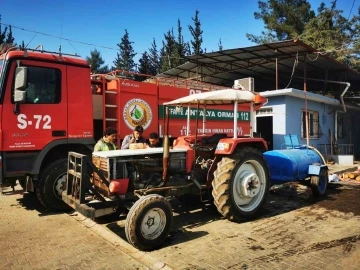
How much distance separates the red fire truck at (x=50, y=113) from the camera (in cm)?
575

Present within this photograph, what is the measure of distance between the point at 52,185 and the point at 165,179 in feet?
8.16

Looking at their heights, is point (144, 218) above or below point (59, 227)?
above

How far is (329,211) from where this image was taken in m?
6.36

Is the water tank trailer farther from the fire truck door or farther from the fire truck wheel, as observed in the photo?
the fire truck door

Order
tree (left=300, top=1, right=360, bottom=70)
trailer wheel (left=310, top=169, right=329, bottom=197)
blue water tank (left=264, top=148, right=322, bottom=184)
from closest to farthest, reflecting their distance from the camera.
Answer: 1. blue water tank (left=264, top=148, right=322, bottom=184)
2. trailer wheel (left=310, top=169, right=329, bottom=197)
3. tree (left=300, top=1, right=360, bottom=70)

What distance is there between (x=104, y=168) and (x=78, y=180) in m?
0.42

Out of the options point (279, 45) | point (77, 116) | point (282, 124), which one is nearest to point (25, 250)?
point (77, 116)

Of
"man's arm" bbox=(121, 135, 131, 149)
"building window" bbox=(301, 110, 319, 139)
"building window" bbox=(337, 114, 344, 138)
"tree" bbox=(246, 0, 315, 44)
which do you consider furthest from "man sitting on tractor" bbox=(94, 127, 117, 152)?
"tree" bbox=(246, 0, 315, 44)

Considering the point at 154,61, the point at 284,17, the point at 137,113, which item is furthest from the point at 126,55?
the point at 137,113

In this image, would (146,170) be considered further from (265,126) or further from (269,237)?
(265,126)

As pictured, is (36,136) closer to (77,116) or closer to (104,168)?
(77,116)

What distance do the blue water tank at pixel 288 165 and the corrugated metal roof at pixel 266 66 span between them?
4.97 meters

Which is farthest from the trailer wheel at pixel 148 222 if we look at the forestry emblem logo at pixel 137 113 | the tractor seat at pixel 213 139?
the forestry emblem logo at pixel 137 113

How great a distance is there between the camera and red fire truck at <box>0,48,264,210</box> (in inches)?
227
